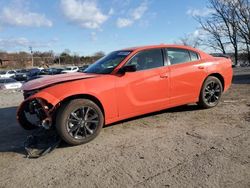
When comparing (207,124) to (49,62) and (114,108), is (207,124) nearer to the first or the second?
(114,108)

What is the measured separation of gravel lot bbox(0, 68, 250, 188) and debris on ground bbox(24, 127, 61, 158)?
0.40ft

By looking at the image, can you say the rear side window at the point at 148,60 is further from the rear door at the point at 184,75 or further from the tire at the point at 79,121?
the tire at the point at 79,121

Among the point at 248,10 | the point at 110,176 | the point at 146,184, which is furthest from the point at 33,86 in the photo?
the point at 248,10

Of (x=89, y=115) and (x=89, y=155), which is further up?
(x=89, y=115)

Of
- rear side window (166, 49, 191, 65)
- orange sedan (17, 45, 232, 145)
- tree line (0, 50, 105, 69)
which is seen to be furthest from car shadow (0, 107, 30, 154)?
tree line (0, 50, 105, 69)

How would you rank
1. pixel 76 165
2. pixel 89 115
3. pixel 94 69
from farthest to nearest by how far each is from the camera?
1. pixel 94 69
2. pixel 89 115
3. pixel 76 165

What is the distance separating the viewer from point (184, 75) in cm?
663

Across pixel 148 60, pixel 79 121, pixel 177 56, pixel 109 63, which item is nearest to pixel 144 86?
pixel 148 60

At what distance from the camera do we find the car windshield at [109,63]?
5.98 metres

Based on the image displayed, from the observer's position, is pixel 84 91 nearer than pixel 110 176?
No

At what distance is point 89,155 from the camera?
4.57 m

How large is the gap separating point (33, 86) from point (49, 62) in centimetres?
9157

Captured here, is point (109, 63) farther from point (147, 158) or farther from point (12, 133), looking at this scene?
point (147, 158)

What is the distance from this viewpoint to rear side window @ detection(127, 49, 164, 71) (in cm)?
608
